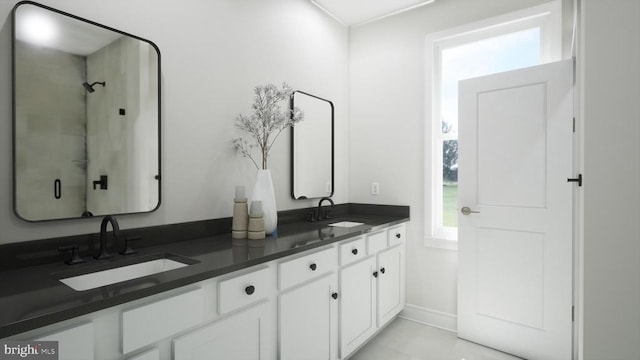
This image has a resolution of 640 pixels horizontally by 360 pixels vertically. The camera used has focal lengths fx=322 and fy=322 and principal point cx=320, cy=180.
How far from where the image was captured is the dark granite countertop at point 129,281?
85 cm

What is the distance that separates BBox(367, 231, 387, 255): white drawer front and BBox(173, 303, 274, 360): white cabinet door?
1052mm

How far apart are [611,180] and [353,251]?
4.54 ft

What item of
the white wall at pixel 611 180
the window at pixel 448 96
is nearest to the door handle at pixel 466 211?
the window at pixel 448 96

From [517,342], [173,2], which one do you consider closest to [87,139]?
[173,2]

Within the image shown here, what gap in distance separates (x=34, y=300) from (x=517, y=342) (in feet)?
9.31

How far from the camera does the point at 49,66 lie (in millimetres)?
1354

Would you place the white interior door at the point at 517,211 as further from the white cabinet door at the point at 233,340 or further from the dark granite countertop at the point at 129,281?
the white cabinet door at the point at 233,340

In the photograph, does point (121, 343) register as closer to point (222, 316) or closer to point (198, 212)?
point (222, 316)

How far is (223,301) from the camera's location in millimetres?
1285

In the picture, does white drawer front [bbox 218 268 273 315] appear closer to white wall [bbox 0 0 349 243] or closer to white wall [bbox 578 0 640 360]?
white wall [bbox 0 0 349 243]

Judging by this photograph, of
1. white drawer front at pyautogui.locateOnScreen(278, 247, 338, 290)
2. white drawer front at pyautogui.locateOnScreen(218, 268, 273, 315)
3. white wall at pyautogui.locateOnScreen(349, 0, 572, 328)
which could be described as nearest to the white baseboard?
white wall at pyautogui.locateOnScreen(349, 0, 572, 328)

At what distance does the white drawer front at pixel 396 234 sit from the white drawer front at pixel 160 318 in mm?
1797

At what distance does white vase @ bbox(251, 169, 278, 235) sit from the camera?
195 cm

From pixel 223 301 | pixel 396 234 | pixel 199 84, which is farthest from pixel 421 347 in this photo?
pixel 199 84
